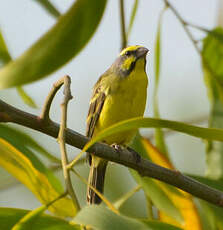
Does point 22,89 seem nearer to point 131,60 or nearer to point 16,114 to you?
point 16,114

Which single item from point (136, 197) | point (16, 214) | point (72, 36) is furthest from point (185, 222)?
point (136, 197)

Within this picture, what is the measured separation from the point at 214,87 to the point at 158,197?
0.95 meters

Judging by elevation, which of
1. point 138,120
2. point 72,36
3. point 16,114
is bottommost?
point 138,120

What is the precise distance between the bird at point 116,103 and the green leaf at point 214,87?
1.77 feet

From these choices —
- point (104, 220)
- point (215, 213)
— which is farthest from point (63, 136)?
point (215, 213)

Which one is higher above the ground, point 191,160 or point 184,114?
point 184,114

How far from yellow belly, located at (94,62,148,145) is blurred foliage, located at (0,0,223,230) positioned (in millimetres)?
556

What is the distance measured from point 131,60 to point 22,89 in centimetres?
190

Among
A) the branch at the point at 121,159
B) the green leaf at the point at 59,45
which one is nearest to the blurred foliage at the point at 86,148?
the green leaf at the point at 59,45

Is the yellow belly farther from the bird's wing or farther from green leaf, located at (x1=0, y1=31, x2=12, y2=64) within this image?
green leaf, located at (x1=0, y1=31, x2=12, y2=64)

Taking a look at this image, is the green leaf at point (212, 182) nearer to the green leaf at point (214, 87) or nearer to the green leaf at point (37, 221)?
the green leaf at point (214, 87)

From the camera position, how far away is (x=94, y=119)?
342 centimetres

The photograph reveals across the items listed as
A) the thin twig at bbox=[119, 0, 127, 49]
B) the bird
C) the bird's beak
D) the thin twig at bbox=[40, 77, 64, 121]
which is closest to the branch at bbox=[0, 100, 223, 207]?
the thin twig at bbox=[40, 77, 64, 121]

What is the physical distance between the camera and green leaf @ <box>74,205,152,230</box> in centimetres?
120
